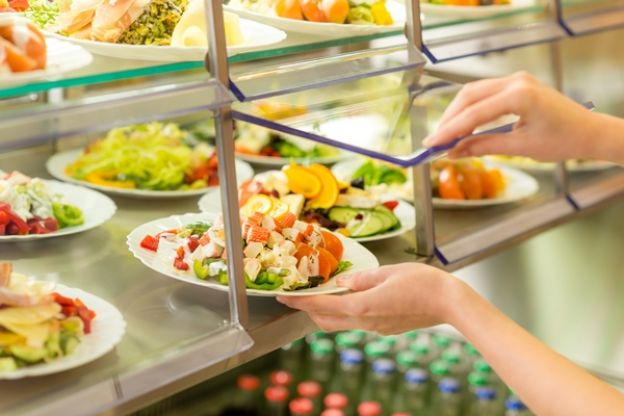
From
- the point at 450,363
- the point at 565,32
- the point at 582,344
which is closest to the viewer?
the point at 565,32

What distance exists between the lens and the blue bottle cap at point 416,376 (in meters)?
2.43

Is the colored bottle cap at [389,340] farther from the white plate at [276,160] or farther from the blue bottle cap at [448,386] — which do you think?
the white plate at [276,160]

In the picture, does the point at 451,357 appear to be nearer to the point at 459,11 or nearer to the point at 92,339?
the point at 459,11

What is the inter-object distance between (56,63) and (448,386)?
1498 millimetres

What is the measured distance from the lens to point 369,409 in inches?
91.5

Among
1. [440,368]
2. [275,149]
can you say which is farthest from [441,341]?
[275,149]

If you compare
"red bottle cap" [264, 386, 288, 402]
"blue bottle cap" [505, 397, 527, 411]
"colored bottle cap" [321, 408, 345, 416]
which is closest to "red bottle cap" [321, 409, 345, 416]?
"colored bottle cap" [321, 408, 345, 416]

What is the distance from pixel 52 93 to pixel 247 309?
2.53 ft

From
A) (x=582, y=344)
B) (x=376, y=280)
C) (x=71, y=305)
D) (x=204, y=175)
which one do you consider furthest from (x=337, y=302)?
(x=582, y=344)

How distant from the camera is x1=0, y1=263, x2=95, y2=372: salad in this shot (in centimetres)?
125

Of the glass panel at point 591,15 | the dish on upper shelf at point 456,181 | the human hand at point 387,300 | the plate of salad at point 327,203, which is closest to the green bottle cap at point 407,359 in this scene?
the dish on upper shelf at point 456,181

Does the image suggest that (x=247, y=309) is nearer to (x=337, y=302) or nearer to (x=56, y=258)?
(x=337, y=302)

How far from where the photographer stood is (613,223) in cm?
318

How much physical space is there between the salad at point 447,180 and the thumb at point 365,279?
0.66 meters
